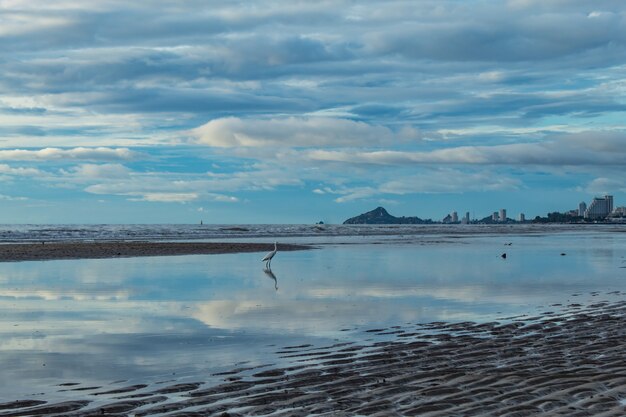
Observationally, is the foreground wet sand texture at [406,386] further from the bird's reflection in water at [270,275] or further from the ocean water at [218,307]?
the bird's reflection in water at [270,275]

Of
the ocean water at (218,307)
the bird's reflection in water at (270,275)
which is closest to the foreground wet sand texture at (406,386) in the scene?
the ocean water at (218,307)

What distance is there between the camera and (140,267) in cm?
3450

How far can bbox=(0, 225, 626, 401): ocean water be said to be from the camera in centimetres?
1216

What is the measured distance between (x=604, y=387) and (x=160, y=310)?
11.5m

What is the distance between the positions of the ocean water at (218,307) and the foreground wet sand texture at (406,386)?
0.64 m

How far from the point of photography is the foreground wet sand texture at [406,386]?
8.92 meters

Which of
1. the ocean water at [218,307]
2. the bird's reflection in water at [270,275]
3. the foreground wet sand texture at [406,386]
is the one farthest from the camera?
the bird's reflection in water at [270,275]

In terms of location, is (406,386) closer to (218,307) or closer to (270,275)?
(218,307)

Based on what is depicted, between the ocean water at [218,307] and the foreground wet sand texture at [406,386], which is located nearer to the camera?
the foreground wet sand texture at [406,386]

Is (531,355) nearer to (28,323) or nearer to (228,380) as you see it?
(228,380)

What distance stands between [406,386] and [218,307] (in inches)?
384

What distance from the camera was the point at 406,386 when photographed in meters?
10.1

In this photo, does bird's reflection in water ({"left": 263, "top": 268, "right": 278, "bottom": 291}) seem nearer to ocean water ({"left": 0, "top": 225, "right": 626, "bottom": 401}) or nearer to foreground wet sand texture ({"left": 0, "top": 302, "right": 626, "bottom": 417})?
ocean water ({"left": 0, "top": 225, "right": 626, "bottom": 401})

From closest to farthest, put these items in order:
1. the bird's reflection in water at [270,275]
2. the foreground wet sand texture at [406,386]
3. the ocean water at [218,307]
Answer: the foreground wet sand texture at [406,386] → the ocean water at [218,307] → the bird's reflection in water at [270,275]
